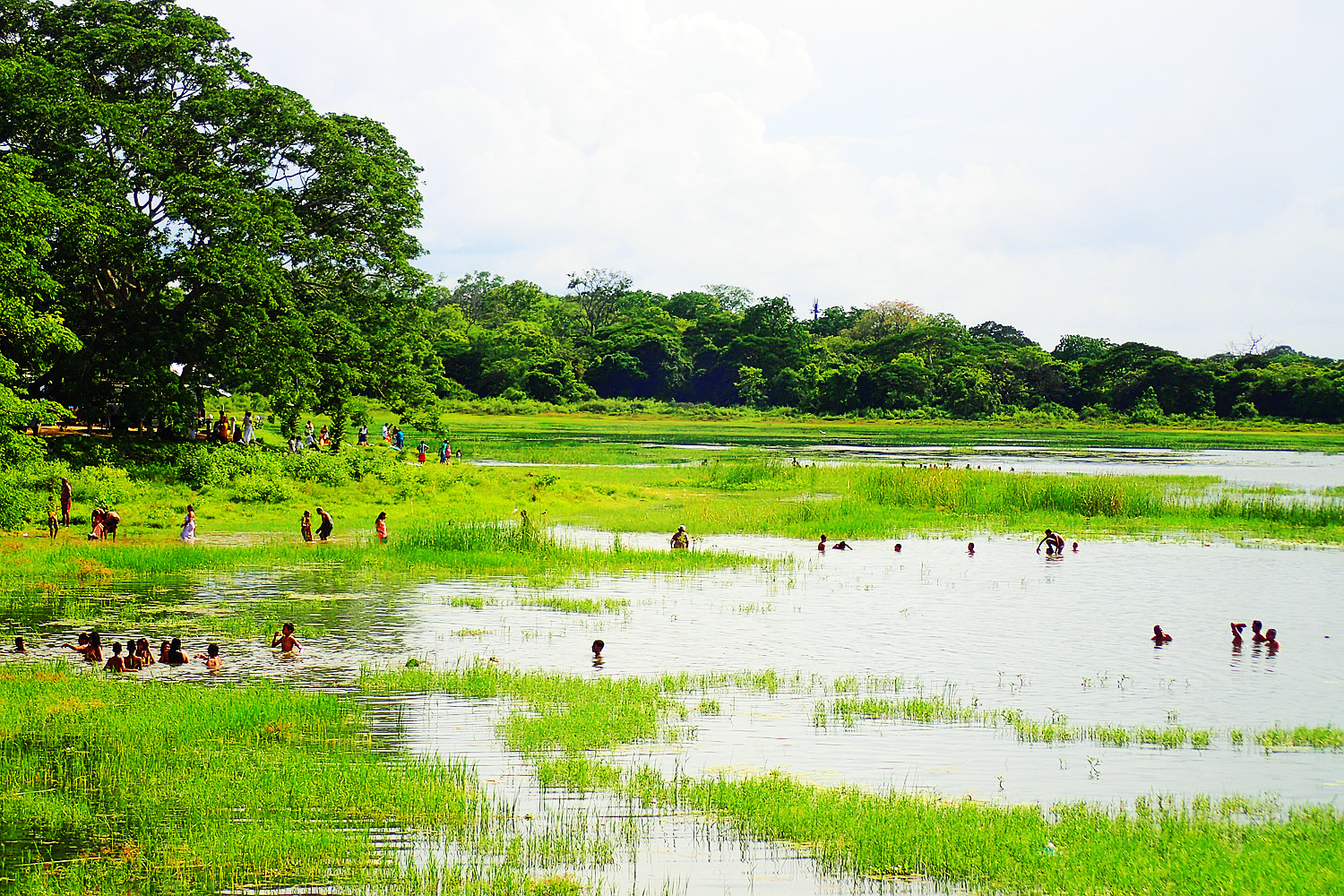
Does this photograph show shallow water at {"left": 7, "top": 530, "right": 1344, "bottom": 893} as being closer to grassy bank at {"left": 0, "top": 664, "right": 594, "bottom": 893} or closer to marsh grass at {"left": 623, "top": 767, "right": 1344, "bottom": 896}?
marsh grass at {"left": 623, "top": 767, "right": 1344, "bottom": 896}

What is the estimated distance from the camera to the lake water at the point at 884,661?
13.2 m

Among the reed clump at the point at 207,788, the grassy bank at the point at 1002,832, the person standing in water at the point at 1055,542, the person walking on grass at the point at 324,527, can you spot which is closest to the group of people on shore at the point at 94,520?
the person walking on grass at the point at 324,527

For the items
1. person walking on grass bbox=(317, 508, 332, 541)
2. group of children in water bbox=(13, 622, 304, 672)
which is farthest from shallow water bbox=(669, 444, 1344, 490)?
group of children in water bbox=(13, 622, 304, 672)

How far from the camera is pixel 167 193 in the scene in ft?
124

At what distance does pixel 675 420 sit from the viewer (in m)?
123

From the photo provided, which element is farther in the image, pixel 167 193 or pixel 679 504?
pixel 679 504

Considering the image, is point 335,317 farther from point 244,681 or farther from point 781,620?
point 244,681

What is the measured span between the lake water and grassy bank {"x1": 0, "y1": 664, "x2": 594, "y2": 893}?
89 centimetres

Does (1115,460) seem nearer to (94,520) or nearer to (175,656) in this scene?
(94,520)

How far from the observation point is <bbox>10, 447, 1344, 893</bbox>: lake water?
13.2 metres

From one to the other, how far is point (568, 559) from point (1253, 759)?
19019 millimetres

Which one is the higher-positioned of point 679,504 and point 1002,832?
point 679,504

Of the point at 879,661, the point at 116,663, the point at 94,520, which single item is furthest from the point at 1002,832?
the point at 94,520

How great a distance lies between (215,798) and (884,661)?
40.5 ft
